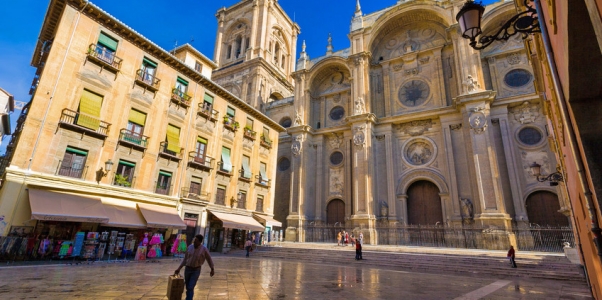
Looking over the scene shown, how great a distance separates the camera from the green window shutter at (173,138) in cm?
1614

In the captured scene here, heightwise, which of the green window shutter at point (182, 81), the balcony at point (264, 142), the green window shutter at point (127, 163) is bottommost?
the green window shutter at point (127, 163)

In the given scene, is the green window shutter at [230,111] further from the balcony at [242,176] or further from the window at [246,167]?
the balcony at [242,176]

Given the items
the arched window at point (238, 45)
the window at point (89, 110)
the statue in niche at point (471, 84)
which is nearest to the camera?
the window at point (89, 110)

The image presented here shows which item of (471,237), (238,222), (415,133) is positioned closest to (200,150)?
Answer: (238,222)

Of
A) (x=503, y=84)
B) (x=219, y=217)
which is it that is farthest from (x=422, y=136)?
(x=219, y=217)

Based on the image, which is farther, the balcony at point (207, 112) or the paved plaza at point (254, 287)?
the balcony at point (207, 112)

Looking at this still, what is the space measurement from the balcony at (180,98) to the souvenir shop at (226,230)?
6579 millimetres

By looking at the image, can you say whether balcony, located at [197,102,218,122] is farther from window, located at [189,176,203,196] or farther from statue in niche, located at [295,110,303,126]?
statue in niche, located at [295,110,303,126]

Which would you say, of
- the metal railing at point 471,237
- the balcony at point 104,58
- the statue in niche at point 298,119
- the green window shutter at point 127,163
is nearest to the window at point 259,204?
the metal railing at point 471,237

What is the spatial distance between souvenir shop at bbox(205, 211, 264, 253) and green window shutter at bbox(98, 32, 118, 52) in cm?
1009

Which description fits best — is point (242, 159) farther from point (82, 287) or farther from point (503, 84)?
point (503, 84)

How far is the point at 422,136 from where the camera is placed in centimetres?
2359

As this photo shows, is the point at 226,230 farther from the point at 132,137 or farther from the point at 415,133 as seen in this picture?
the point at 415,133

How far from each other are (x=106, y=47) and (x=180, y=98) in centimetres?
420
